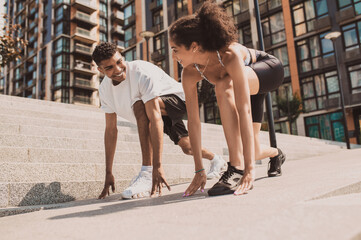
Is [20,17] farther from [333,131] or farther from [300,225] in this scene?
[300,225]

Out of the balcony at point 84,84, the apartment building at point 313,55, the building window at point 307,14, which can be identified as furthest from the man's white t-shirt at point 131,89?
the balcony at point 84,84

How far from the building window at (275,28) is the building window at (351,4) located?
13.2 feet

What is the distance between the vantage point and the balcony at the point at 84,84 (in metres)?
38.6

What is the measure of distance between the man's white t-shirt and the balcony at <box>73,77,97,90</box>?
123 feet

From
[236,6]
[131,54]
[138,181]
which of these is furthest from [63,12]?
[138,181]

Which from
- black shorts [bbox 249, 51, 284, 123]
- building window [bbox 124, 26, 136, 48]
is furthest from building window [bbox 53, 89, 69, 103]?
black shorts [bbox 249, 51, 284, 123]

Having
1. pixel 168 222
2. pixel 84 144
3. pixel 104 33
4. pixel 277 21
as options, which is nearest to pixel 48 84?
pixel 104 33

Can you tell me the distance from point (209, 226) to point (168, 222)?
0.78 feet

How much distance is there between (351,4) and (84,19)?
32.9m

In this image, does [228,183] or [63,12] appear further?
[63,12]

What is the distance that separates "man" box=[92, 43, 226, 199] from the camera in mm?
2783

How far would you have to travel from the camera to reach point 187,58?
2.41 metres

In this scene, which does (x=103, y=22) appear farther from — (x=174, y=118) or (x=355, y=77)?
(x=174, y=118)

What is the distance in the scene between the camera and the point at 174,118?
11.3 feet
